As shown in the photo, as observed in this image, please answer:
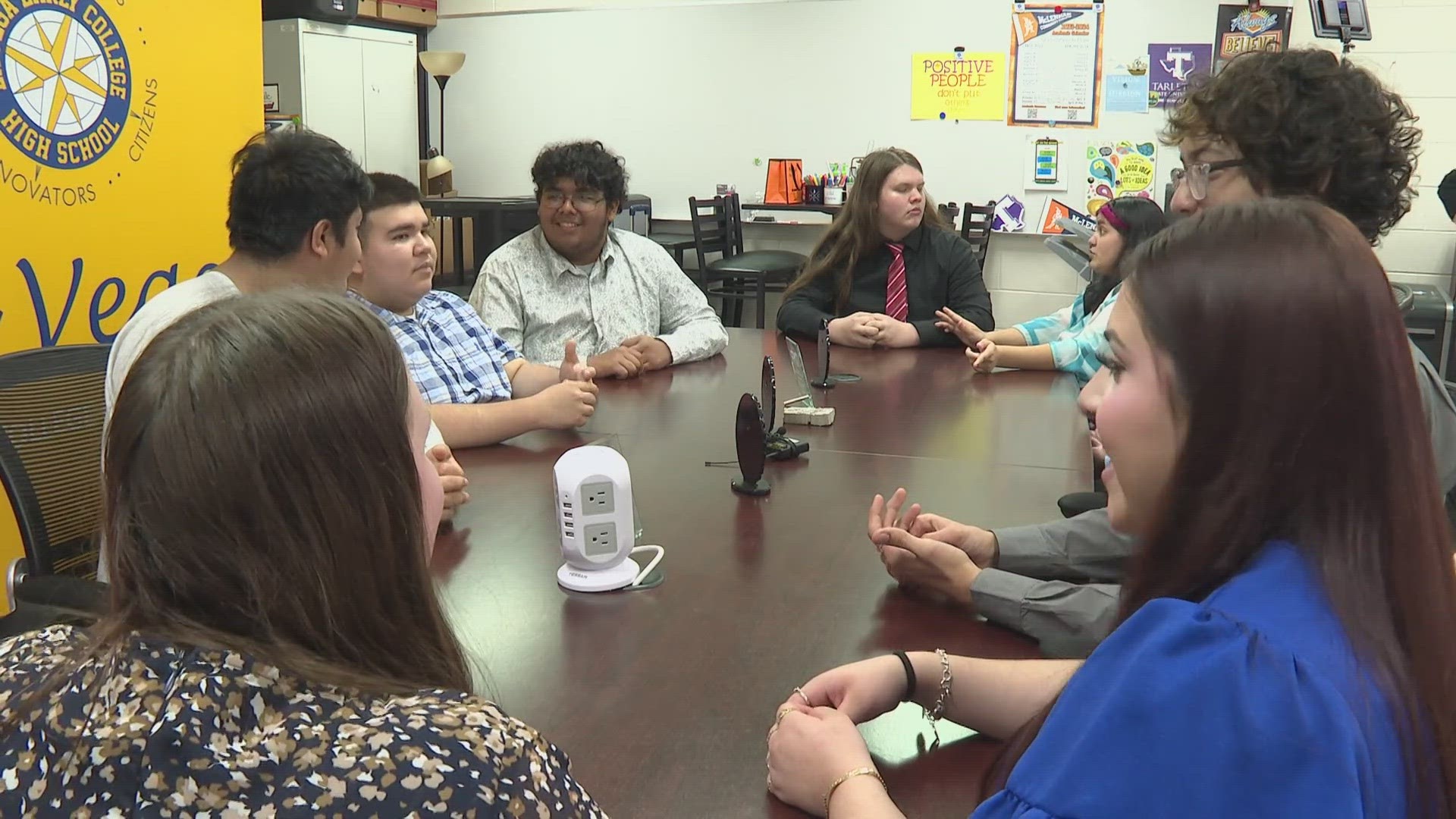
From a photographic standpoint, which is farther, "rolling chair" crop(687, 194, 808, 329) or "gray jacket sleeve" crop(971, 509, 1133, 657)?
"rolling chair" crop(687, 194, 808, 329)

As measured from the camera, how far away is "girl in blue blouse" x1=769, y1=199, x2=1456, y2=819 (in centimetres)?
67

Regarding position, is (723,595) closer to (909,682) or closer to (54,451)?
(909,682)

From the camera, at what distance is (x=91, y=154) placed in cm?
280

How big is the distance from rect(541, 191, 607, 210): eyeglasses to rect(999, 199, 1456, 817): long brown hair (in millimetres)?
2618

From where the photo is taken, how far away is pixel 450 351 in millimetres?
2666

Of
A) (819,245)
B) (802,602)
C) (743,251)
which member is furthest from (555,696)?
(743,251)

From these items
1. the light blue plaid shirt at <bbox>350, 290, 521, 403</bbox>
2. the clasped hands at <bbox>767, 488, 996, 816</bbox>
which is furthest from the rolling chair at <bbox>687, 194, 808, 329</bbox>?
the clasped hands at <bbox>767, 488, 996, 816</bbox>

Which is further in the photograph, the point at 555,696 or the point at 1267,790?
the point at 555,696

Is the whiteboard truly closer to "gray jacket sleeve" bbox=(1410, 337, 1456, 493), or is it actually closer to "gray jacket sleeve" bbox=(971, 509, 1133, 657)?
"gray jacket sleeve" bbox=(1410, 337, 1456, 493)

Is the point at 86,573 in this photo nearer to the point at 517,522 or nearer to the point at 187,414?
the point at 517,522

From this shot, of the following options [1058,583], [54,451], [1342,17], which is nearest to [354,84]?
[1342,17]

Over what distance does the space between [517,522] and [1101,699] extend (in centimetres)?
119

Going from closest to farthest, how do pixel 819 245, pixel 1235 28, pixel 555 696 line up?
pixel 555 696
pixel 819 245
pixel 1235 28

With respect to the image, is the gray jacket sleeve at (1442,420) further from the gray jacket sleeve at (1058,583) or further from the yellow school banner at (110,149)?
the yellow school banner at (110,149)
